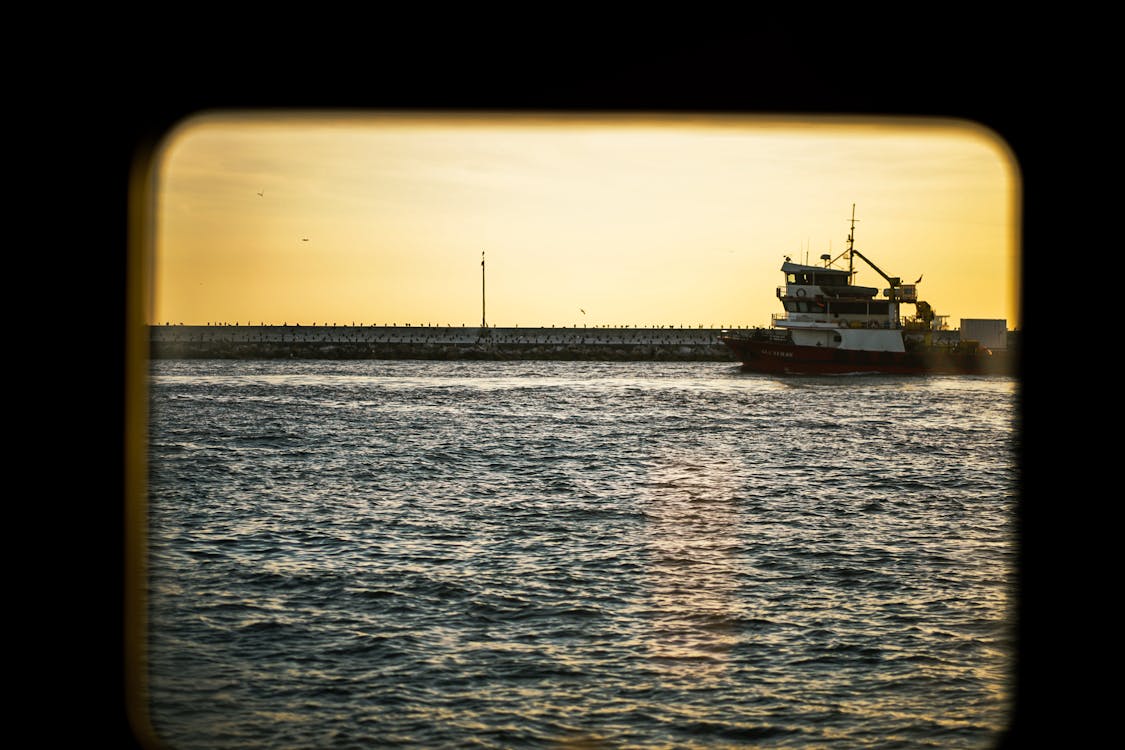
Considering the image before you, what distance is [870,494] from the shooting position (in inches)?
826

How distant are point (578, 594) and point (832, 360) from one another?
176ft

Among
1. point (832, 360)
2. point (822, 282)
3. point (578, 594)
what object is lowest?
point (578, 594)

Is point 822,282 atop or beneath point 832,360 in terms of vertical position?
atop

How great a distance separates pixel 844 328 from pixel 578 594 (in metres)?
53.5

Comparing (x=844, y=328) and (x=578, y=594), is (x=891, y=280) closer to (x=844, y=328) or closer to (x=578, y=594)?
(x=844, y=328)

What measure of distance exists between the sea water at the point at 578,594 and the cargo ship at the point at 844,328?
31503 mm

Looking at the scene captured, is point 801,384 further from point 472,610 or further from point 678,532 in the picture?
point 472,610

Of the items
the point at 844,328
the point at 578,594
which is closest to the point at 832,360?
the point at 844,328

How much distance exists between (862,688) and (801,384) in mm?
52529

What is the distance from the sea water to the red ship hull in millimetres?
31729

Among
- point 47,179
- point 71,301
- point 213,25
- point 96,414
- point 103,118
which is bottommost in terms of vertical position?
point 96,414

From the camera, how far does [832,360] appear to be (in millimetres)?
62656

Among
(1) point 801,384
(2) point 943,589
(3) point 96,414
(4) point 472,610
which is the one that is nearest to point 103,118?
(3) point 96,414

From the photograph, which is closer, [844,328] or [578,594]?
[578,594]
